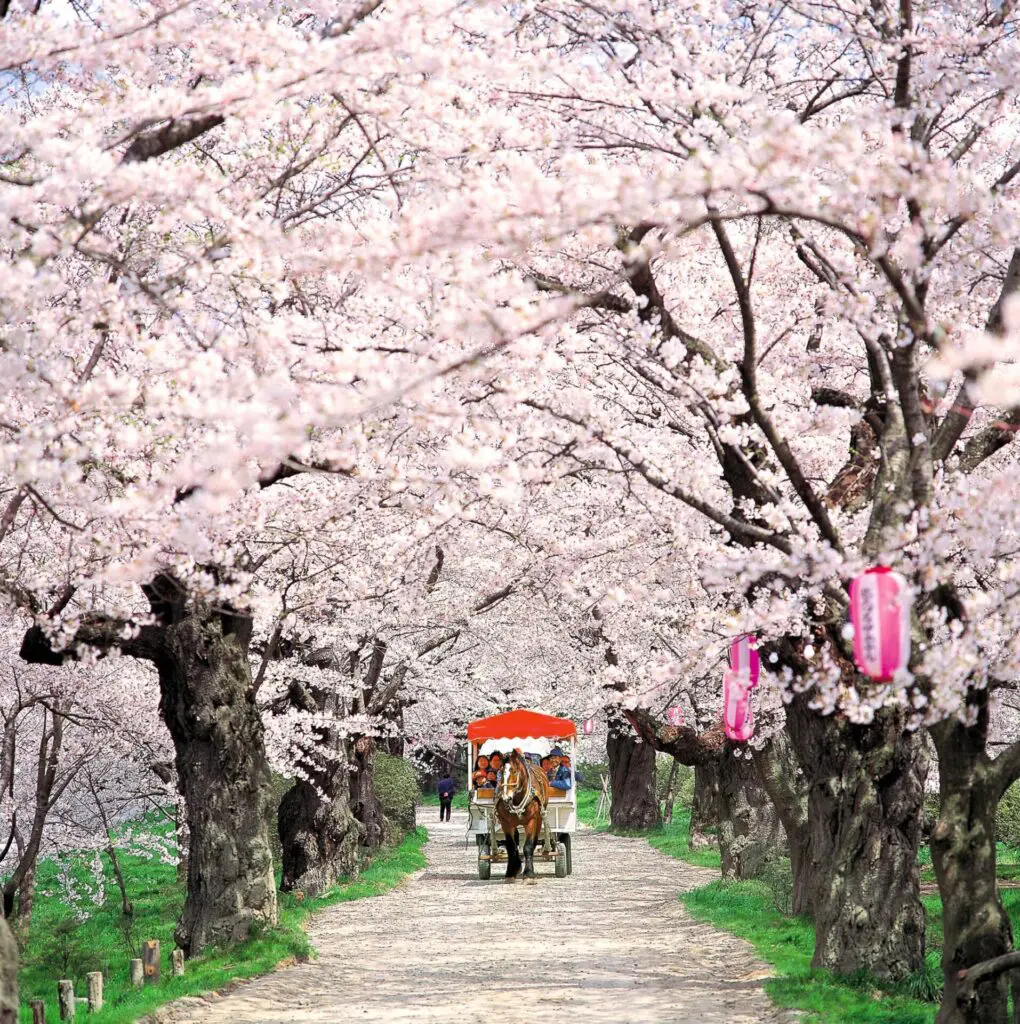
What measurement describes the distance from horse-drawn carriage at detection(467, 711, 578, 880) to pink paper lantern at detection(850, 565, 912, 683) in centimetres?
1588

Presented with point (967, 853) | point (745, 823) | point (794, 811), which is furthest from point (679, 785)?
point (967, 853)

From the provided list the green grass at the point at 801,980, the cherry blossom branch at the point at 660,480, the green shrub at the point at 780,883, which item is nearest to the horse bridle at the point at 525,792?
the green shrub at the point at 780,883

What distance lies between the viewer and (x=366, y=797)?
28469 millimetres

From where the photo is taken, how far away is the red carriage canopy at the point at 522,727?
26734mm

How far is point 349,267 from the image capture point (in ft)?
21.6

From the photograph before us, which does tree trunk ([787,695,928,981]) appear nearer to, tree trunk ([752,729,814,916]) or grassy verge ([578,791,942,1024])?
grassy verge ([578,791,942,1024])

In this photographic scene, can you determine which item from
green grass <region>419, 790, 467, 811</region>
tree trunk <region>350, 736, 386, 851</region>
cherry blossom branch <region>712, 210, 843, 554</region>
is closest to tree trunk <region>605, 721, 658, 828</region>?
tree trunk <region>350, 736, 386, 851</region>

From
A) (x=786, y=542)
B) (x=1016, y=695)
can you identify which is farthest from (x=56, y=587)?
(x=1016, y=695)

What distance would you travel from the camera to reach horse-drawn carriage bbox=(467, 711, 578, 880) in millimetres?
22656

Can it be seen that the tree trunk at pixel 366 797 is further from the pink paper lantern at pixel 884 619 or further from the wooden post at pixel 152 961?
the pink paper lantern at pixel 884 619

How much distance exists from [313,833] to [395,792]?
498 inches

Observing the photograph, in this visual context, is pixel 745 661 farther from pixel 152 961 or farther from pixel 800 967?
pixel 152 961

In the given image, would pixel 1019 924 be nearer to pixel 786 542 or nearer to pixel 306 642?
pixel 786 542

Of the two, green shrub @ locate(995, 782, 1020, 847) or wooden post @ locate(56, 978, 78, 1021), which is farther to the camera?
green shrub @ locate(995, 782, 1020, 847)
